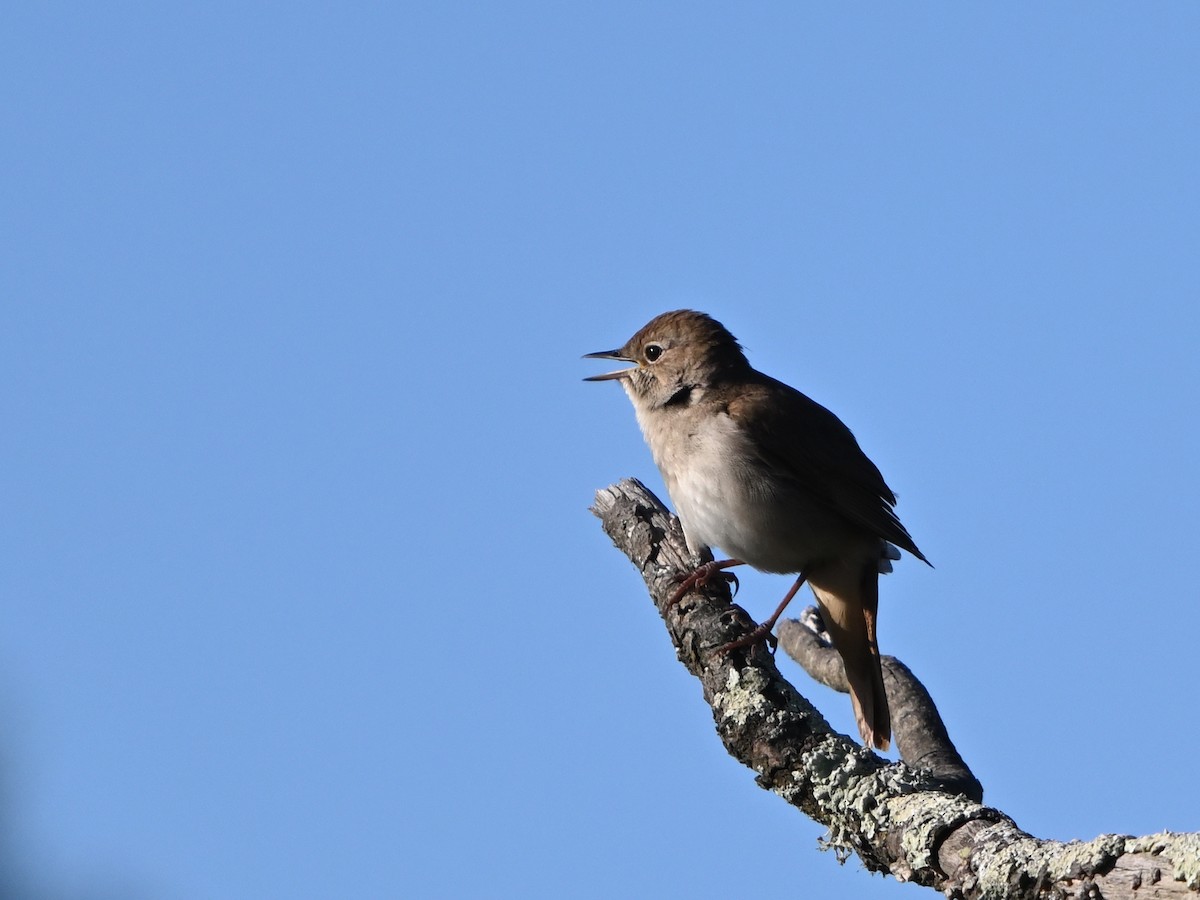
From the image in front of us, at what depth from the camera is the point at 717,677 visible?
5207 millimetres

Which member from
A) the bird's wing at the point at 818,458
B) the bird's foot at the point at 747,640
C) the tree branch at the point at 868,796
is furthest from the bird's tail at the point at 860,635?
the bird's foot at the point at 747,640

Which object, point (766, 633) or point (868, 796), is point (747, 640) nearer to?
point (766, 633)

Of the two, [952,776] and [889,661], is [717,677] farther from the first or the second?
[889,661]

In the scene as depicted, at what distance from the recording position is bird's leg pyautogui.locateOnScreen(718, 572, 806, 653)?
5.34m

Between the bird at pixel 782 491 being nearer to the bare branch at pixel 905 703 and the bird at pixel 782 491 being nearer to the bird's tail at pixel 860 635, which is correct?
the bird's tail at pixel 860 635

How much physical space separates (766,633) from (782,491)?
120cm

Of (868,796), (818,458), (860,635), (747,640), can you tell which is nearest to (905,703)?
(860,635)

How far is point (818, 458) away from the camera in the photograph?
6.87 m

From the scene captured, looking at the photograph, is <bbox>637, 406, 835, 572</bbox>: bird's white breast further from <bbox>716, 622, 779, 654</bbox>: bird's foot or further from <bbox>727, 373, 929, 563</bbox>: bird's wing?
<bbox>716, 622, 779, 654</bbox>: bird's foot

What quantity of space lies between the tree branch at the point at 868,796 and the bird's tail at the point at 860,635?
113 millimetres

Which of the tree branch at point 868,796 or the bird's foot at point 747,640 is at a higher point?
the bird's foot at point 747,640

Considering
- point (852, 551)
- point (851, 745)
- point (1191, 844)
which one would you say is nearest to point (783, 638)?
point (852, 551)

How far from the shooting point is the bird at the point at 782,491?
6.58 m

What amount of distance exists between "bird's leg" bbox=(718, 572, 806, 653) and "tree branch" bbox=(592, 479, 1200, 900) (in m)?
0.04
